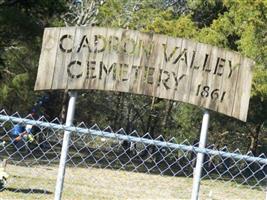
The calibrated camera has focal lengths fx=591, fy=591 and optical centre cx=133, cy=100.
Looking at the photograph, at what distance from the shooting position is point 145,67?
607 cm

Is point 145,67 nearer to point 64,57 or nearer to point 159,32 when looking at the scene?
point 64,57

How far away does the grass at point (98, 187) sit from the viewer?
1112 cm

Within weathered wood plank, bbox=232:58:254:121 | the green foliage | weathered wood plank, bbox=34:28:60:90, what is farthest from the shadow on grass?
the green foliage

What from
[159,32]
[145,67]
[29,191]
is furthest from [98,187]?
[159,32]

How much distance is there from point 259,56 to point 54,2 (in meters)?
6.62

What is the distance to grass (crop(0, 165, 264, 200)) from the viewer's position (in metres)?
11.1

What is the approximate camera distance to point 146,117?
34125mm

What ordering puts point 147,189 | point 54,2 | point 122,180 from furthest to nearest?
point 54,2 → point 122,180 → point 147,189

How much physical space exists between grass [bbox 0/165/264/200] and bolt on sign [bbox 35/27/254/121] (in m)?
4.34

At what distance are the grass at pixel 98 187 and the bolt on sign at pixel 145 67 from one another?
434cm

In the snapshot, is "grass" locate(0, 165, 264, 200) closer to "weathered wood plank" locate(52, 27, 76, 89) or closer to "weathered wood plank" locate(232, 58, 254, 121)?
"weathered wood plank" locate(52, 27, 76, 89)

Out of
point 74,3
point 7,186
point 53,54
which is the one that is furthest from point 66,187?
point 74,3

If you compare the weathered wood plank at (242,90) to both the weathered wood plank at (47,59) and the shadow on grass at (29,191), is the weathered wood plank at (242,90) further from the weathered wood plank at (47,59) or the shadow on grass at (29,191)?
the shadow on grass at (29,191)

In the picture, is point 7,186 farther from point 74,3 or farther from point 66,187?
point 74,3
